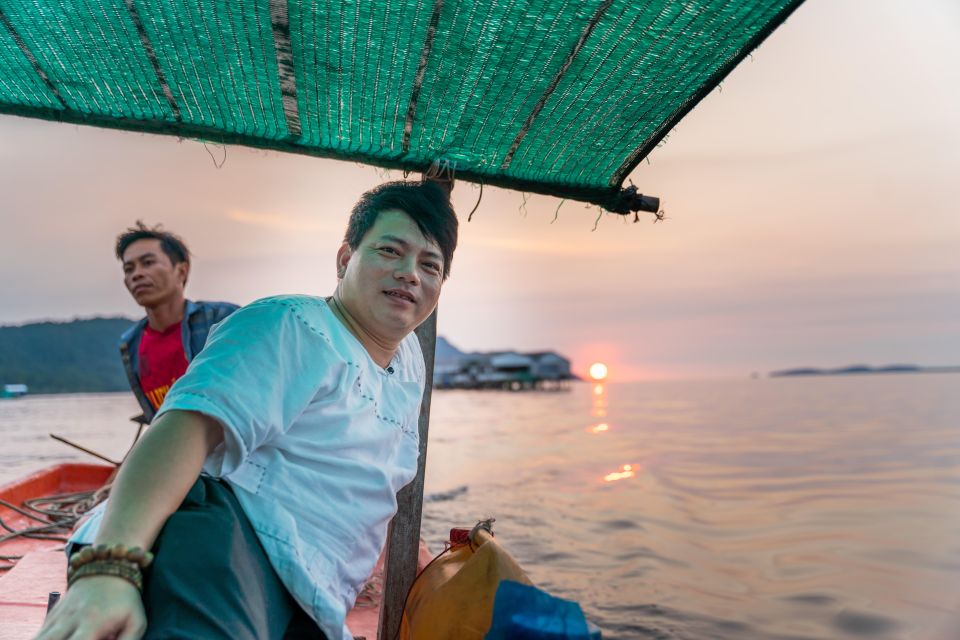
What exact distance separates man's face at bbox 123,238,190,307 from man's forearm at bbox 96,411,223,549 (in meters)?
3.16

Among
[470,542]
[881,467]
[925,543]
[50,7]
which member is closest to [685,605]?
[925,543]

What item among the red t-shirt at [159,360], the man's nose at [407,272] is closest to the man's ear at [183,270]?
the red t-shirt at [159,360]

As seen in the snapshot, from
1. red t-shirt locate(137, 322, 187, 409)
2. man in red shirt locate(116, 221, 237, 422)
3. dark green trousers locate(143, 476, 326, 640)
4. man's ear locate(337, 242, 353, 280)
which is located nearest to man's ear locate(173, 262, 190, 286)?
man in red shirt locate(116, 221, 237, 422)

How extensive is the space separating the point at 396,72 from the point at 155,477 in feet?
4.35

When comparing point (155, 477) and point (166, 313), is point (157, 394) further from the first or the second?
point (155, 477)

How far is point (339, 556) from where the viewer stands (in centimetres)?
147

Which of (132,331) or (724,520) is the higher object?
(132,331)

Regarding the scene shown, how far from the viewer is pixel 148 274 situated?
401 cm

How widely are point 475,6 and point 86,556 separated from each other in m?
1.47

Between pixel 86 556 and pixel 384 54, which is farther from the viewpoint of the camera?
pixel 384 54

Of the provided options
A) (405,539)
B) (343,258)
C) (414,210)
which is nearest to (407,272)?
(414,210)

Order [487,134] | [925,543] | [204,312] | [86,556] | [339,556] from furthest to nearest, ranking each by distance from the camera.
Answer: [925,543] < [204,312] < [487,134] < [339,556] < [86,556]

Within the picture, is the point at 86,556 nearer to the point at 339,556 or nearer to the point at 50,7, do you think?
the point at 339,556

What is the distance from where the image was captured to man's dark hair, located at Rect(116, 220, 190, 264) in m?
4.07
